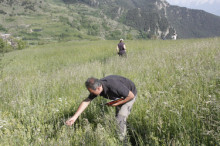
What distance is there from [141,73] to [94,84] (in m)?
2.93

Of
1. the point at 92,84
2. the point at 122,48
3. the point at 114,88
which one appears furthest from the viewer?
the point at 122,48

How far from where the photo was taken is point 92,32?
199 metres

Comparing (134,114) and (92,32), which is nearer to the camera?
(134,114)

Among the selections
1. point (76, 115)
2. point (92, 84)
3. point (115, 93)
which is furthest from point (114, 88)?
point (76, 115)

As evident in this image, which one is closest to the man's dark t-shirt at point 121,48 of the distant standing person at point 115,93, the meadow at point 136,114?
the meadow at point 136,114

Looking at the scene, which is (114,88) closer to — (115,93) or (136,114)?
(115,93)

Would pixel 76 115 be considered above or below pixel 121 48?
below

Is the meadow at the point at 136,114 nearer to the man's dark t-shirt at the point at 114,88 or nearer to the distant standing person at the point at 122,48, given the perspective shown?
the man's dark t-shirt at the point at 114,88

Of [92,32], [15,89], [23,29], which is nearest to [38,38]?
[23,29]

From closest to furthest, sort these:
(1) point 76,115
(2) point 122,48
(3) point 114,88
→ (1) point 76,115 → (3) point 114,88 → (2) point 122,48

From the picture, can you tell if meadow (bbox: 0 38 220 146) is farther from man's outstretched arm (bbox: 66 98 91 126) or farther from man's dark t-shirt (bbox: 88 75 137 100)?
man's dark t-shirt (bbox: 88 75 137 100)

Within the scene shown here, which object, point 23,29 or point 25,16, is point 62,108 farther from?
point 25,16

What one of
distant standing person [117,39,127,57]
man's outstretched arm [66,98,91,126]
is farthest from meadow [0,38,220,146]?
distant standing person [117,39,127,57]

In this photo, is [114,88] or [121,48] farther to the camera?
[121,48]
